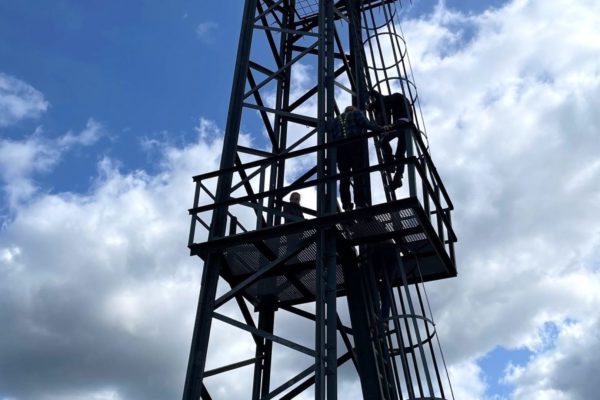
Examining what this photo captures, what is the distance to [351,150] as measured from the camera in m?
11.4

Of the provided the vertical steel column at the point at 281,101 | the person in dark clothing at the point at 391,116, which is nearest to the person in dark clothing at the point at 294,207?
the vertical steel column at the point at 281,101

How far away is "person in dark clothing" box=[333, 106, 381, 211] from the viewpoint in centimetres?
1122

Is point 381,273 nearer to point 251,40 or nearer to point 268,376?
point 268,376

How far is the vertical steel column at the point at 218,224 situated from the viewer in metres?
9.66

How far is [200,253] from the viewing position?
10609 mm

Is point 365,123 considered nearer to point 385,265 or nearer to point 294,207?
point 294,207

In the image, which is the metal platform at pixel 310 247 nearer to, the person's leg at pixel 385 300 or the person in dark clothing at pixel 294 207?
the person's leg at pixel 385 300

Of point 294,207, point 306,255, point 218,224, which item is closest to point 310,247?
point 306,255

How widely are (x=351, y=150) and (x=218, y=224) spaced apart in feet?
8.40

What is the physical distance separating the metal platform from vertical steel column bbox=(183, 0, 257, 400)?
436 millimetres

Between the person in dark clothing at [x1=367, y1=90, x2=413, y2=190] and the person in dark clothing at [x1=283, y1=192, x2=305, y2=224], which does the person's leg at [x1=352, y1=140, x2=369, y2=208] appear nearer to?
the person in dark clothing at [x1=367, y1=90, x2=413, y2=190]

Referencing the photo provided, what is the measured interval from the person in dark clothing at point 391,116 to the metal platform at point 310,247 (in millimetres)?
1440

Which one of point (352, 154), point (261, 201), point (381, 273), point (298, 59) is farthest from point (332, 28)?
point (381, 273)

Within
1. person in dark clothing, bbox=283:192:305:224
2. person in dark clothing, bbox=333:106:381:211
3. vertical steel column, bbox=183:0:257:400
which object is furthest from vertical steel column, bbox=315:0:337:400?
vertical steel column, bbox=183:0:257:400
